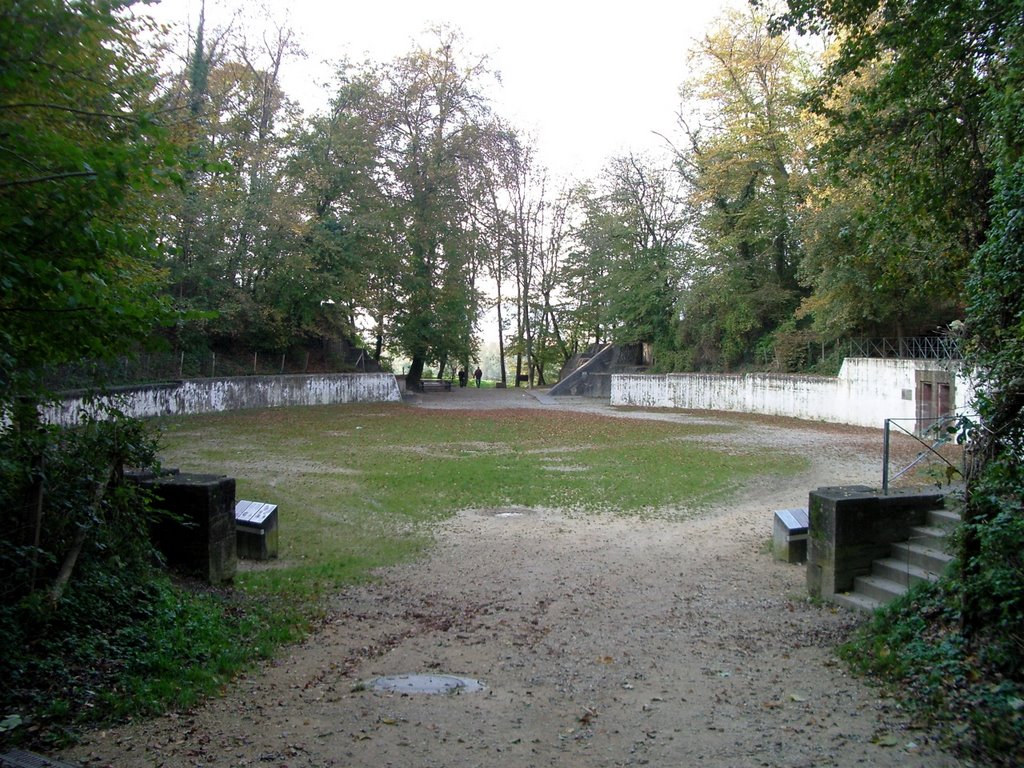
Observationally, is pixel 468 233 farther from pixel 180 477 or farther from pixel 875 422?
pixel 180 477

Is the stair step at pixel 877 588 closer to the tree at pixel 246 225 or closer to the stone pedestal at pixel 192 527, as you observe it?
the stone pedestal at pixel 192 527

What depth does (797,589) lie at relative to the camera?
8547 millimetres

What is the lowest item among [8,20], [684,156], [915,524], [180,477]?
[915,524]

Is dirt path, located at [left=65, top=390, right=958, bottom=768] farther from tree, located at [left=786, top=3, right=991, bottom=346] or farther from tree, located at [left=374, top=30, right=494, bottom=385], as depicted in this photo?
tree, located at [left=374, top=30, right=494, bottom=385]

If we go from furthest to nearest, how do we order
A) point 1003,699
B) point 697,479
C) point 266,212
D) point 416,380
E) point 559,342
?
point 559,342, point 416,380, point 266,212, point 697,479, point 1003,699

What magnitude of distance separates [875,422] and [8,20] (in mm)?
27001

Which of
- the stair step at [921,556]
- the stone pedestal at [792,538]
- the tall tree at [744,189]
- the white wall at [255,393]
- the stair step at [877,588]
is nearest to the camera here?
the stair step at [921,556]

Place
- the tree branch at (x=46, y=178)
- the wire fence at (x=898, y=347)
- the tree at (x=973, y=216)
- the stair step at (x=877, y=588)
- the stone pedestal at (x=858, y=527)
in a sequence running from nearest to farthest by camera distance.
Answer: the tree branch at (x=46, y=178), the tree at (x=973, y=216), the stair step at (x=877, y=588), the stone pedestal at (x=858, y=527), the wire fence at (x=898, y=347)

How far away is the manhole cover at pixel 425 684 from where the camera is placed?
557 centimetres

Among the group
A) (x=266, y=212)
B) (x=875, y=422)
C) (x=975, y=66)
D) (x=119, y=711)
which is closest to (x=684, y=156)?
(x=875, y=422)

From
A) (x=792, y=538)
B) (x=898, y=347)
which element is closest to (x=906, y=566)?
(x=792, y=538)

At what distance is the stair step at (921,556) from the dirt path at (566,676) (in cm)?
92

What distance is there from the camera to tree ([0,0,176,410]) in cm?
430

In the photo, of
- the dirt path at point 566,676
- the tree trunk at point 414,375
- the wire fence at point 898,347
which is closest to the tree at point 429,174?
the tree trunk at point 414,375
